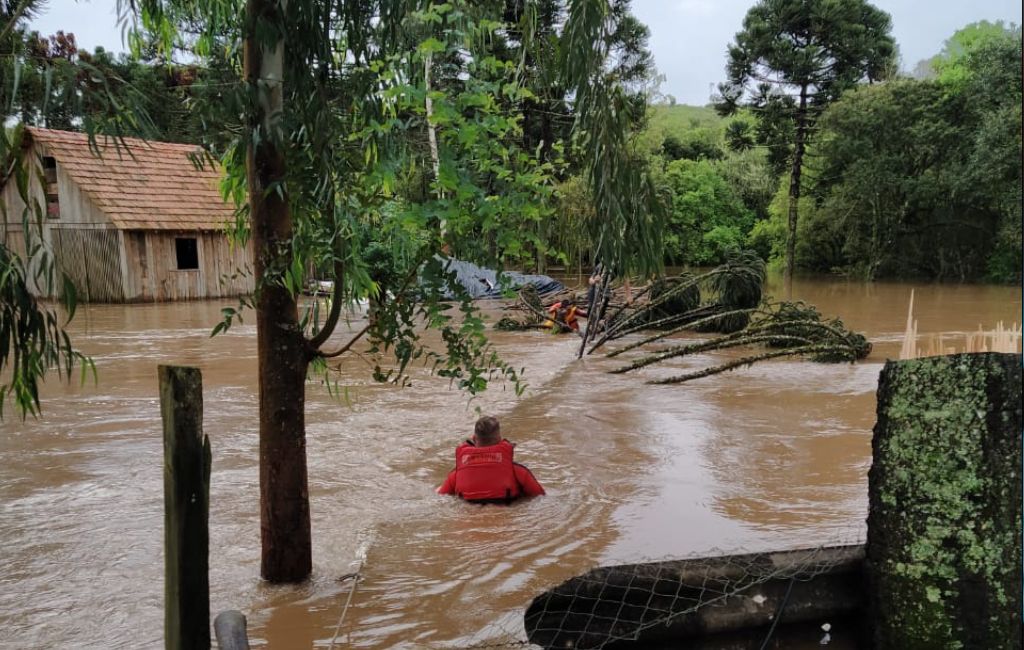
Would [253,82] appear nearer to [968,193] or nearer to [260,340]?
[260,340]

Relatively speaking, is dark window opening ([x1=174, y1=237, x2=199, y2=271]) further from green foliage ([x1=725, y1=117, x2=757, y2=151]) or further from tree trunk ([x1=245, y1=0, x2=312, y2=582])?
green foliage ([x1=725, y1=117, x2=757, y2=151])

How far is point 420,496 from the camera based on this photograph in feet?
21.4

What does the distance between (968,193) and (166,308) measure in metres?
25.4

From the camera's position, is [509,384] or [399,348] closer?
[399,348]

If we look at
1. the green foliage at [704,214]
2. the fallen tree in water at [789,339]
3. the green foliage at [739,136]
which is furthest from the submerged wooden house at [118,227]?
the green foliage at [704,214]

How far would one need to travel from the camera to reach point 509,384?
1145 cm

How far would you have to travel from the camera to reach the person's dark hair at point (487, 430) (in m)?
5.72

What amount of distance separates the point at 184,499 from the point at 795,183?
33753 millimetres

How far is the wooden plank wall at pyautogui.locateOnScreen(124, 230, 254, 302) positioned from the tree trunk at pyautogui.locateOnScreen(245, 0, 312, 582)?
57.5 feet

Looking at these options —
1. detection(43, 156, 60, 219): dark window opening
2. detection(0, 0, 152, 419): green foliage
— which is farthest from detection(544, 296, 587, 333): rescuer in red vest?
detection(43, 156, 60, 219): dark window opening

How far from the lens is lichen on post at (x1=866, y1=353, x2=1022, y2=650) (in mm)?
2812

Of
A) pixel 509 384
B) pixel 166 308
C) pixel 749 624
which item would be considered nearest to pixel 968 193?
pixel 509 384

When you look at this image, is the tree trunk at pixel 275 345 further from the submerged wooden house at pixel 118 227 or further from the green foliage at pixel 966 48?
the green foliage at pixel 966 48

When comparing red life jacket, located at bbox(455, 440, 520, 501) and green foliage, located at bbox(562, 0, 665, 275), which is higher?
green foliage, located at bbox(562, 0, 665, 275)
